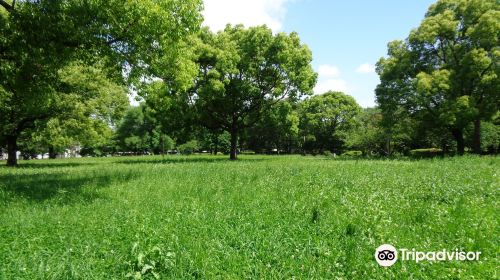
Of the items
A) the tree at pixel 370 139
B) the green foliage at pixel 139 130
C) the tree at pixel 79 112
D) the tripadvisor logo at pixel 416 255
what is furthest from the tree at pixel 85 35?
the green foliage at pixel 139 130

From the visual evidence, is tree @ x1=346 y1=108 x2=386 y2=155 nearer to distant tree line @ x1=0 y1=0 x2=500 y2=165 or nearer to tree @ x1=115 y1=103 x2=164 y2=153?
distant tree line @ x1=0 y1=0 x2=500 y2=165

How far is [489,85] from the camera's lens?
29062mm

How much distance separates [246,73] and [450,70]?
65.9 ft

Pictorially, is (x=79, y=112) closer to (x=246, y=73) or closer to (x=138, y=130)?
(x=246, y=73)

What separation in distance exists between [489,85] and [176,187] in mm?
31099

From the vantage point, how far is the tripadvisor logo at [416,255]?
5.20 m

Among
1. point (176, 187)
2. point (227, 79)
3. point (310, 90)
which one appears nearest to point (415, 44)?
point (310, 90)

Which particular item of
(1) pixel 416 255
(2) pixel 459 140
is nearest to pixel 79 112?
(1) pixel 416 255

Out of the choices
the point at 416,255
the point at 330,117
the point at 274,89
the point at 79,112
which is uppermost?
the point at 330,117

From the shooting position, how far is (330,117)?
71688 millimetres

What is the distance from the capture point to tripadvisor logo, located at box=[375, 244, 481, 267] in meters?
5.20

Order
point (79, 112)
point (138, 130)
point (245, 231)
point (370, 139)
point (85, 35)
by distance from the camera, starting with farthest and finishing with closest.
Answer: point (138, 130) → point (370, 139) → point (79, 112) → point (85, 35) → point (245, 231)

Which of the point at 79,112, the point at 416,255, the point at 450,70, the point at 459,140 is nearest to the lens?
the point at 416,255

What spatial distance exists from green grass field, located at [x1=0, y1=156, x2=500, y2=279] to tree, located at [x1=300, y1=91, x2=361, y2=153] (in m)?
61.4
